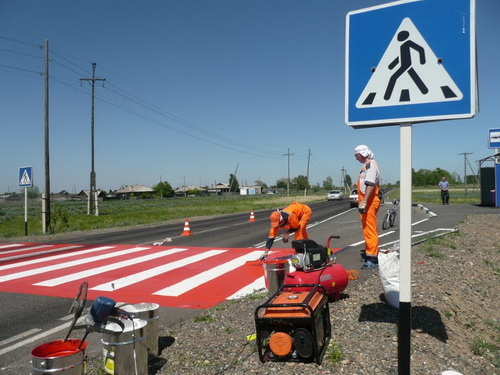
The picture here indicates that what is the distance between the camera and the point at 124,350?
3.16 m

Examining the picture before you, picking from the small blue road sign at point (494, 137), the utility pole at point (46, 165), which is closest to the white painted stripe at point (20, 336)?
the utility pole at point (46, 165)

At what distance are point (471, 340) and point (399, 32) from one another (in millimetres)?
3178

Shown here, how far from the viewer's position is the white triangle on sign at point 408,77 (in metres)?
2.38

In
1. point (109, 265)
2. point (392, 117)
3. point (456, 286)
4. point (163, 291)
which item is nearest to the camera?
point (392, 117)

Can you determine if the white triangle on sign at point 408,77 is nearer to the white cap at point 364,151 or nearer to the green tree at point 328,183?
the white cap at point 364,151

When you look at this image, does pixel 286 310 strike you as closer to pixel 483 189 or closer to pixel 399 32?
pixel 399 32

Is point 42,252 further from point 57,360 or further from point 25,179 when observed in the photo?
point 57,360

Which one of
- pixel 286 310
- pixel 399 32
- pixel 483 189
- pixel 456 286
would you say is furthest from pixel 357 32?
pixel 483 189

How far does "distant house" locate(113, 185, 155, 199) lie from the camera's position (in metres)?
160

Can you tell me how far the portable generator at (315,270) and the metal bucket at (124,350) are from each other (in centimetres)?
181

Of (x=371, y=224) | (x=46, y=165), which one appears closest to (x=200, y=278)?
(x=371, y=224)

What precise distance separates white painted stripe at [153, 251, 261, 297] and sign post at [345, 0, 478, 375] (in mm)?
4583

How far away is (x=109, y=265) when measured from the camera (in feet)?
29.8

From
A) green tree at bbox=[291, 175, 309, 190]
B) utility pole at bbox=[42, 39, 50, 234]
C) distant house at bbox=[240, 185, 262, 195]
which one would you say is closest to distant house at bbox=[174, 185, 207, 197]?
distant house at bbox=[240, 185, 262, 195]
